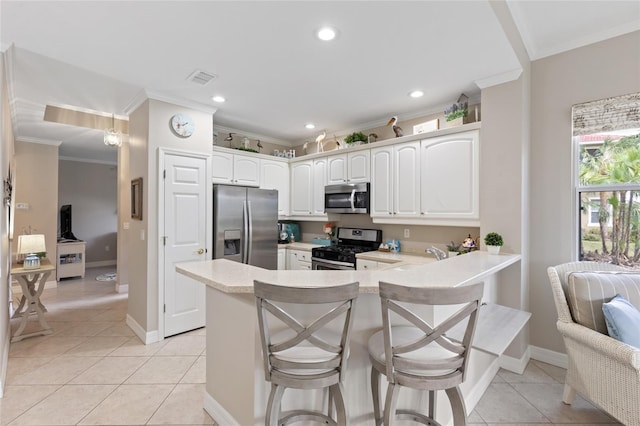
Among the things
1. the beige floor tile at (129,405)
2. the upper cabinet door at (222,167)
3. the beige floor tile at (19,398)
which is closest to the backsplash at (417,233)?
the upper cabinet door at (222,167)

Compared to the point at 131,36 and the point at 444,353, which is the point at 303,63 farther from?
the point at 444,353

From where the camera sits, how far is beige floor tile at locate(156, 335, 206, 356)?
9.87 ft

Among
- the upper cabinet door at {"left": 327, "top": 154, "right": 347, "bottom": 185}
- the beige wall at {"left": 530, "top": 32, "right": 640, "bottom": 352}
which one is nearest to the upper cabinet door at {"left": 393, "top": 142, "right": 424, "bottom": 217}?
the upper cabinet door at {"left": 327, "top": 154, "right": 347, "bottom": 185}

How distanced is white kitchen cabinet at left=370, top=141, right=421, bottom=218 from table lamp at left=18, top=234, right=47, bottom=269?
Result: 4060 mm

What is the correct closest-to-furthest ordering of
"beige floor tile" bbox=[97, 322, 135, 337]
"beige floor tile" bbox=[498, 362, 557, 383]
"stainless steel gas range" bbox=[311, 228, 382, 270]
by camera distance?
"beige floor tile" bbox=[498, 362, 557, 383], "beige floor tile" bbox=[97, 322, 135, 337], "stainless steel gas range" bbox=[311, 228, 382, 270]

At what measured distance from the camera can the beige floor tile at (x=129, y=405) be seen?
2.01 m

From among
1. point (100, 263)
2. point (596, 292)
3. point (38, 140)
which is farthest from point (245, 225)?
point (100, 263)

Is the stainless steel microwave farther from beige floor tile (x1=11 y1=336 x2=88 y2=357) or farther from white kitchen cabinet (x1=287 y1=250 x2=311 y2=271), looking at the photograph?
beige floor tile (x1=11 y1=336 x2=88 y2=357)

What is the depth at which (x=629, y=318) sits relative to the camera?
1.80 metres

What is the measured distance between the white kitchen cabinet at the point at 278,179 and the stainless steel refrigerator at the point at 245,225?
0.43 m

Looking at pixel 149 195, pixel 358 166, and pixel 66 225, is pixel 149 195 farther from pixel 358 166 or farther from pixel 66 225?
pixel 66 225

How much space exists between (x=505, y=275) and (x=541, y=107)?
5.43ft

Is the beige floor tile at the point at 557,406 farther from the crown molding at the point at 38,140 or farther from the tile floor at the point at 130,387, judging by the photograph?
the crown molding at the point at 38,140

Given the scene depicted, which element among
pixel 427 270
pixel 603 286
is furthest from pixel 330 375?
pixel 603 286
